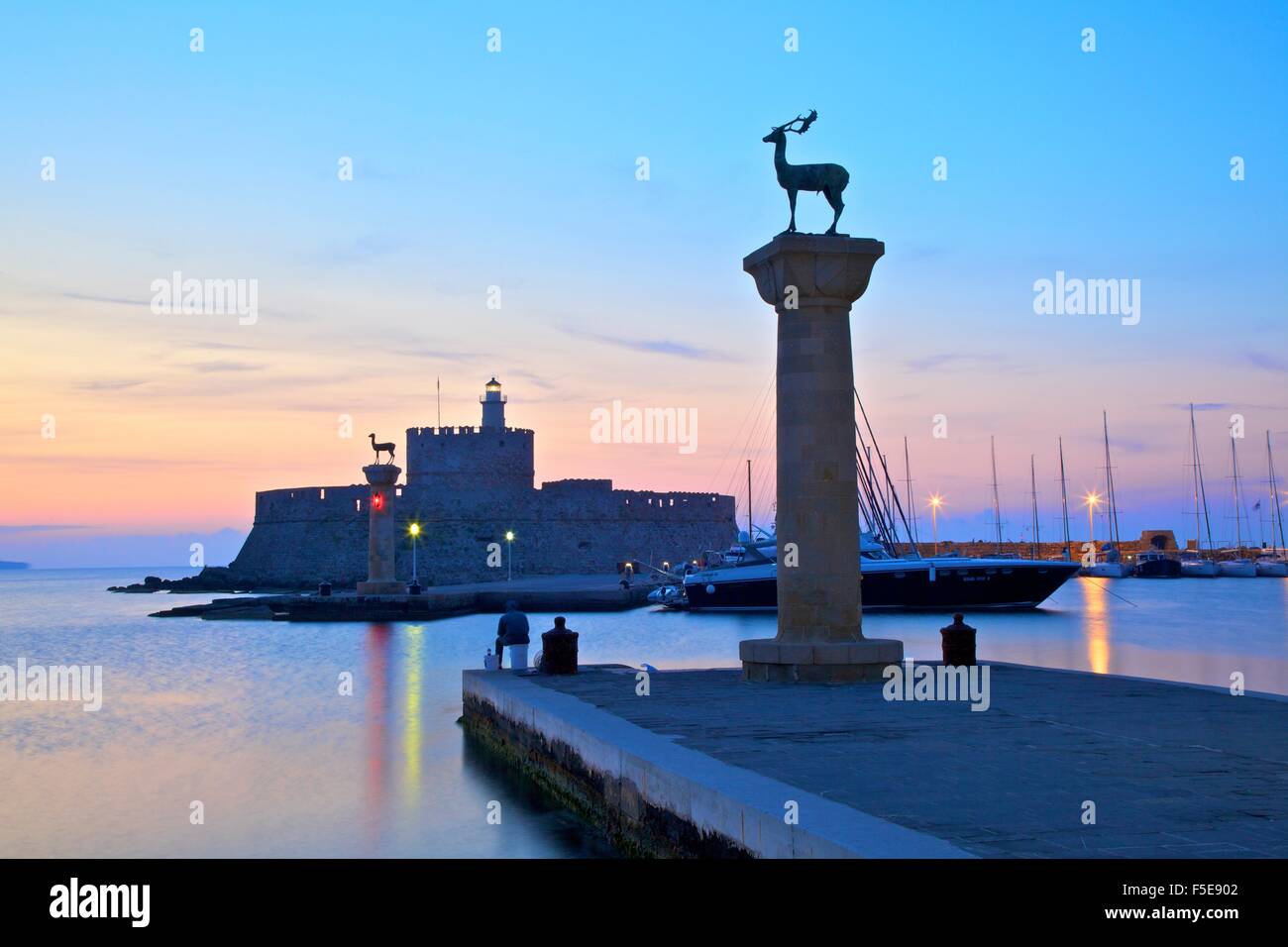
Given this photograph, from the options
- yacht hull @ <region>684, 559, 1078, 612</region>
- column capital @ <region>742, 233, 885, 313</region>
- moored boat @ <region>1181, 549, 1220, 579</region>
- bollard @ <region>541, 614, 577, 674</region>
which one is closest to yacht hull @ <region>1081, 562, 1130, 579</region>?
moored boat @ <region>1181, 549, 1220, 579</region>

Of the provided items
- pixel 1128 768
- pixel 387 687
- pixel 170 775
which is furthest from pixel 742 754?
pixel 387 687

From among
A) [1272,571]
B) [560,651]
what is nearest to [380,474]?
[560,651]

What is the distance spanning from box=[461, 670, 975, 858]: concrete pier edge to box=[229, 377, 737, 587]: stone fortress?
43.0m

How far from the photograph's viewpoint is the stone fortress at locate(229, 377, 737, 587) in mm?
53188

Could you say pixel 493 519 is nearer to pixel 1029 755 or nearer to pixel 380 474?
pixel 380 474

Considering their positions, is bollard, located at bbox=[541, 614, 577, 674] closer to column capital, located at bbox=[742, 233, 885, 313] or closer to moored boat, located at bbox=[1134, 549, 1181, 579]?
column capital, located at bbox=[742, 233, 885, 313]

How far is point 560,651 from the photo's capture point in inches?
457

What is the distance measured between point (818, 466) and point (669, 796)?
16.4 ft

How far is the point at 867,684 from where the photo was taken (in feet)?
33.5

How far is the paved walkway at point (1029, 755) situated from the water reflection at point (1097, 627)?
712 centimetres

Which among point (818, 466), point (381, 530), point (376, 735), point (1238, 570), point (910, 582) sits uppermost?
point (381, 530)

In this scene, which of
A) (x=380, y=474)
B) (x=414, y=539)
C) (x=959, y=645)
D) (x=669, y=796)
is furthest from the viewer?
(x=414, y=539)
